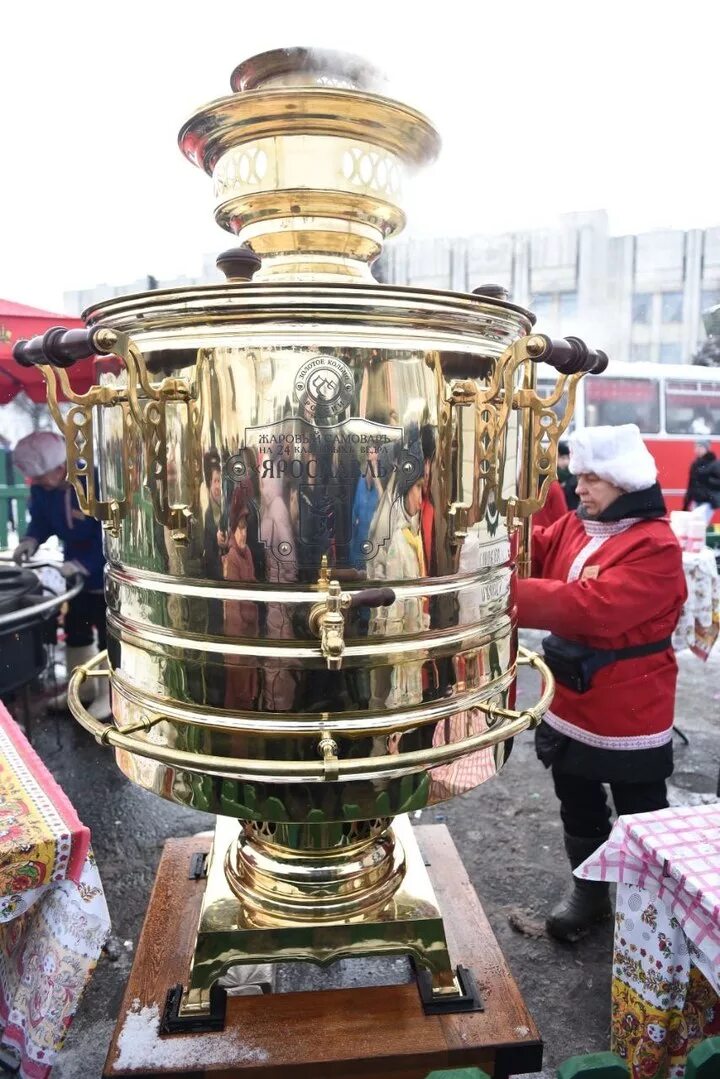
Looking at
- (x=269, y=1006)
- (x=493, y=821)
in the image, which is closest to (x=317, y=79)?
(x=269, y=1006)

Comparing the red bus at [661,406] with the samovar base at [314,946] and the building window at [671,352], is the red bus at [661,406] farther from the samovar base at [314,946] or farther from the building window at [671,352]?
the samovar base at [314,946]

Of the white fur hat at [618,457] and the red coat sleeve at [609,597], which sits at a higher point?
the white fur hat at [618,457]

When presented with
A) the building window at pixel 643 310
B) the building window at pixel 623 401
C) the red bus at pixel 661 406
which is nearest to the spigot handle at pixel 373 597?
the red bus at pixel 661 406

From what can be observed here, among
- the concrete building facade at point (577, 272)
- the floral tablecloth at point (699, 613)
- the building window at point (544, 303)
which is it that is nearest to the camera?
the floral tablecloth at point (699, 613)

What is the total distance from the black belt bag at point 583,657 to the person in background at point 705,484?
9.40m

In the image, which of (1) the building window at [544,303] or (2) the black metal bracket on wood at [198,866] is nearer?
(2) the black metal bracket on wood at [198,866]

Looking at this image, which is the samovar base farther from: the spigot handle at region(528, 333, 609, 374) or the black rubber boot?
the spigot handle at region(528, 333, 609, 374)

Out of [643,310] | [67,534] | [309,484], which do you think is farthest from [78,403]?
[643,310]

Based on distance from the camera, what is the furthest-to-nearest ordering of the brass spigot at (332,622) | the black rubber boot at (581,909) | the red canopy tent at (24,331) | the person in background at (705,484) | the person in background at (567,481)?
1. the person in background at (705,484)
2. the person in background at (567,481)
3. the red canopy tent at (24,331)
4. the black rubber boot at (581,909)
5. the brass spigot at (332,622)

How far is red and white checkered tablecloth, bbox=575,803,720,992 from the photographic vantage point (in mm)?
1888

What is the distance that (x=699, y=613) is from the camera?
16.0 ft

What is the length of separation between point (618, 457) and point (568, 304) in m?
8.43

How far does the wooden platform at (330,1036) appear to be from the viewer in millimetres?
1859

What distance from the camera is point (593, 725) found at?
2934mm
